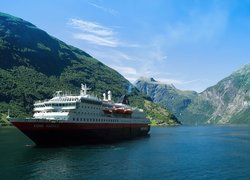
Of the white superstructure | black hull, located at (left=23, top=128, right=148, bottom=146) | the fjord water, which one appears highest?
the white superstructure

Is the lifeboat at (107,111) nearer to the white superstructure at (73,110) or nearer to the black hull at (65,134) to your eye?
the white superstructure at (73,110)

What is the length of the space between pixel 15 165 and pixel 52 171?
10098 millimetres

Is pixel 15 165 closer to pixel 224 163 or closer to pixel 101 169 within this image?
pixel 101 169

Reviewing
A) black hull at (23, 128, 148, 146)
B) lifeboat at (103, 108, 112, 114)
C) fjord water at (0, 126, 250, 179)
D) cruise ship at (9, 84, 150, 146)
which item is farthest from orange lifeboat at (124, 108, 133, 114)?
fjord water at (0, 126, 250, 179)

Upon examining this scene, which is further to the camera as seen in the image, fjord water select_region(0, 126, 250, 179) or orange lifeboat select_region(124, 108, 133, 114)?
orange lifeboat select_region(124, 108, 133, 114)

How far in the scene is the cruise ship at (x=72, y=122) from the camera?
91812 millimetres

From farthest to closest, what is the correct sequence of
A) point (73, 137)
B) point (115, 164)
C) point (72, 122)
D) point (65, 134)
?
point (73, 137), point (72, 122), point (65, 134), point (115, 164)

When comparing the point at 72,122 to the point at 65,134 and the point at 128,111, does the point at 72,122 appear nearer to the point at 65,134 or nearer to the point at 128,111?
the point at 65,134

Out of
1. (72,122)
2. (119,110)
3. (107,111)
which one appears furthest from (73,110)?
(119,110)

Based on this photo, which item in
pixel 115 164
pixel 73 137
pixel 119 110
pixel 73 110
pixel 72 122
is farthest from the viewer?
A: pixel 119 110

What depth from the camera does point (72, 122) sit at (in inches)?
3824

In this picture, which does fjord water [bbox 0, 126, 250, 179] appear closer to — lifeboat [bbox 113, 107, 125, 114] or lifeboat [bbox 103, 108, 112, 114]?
lifeboat [bbox 103, 108, 112, 114]

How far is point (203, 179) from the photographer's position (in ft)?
191

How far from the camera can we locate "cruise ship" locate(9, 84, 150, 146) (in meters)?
91.8
